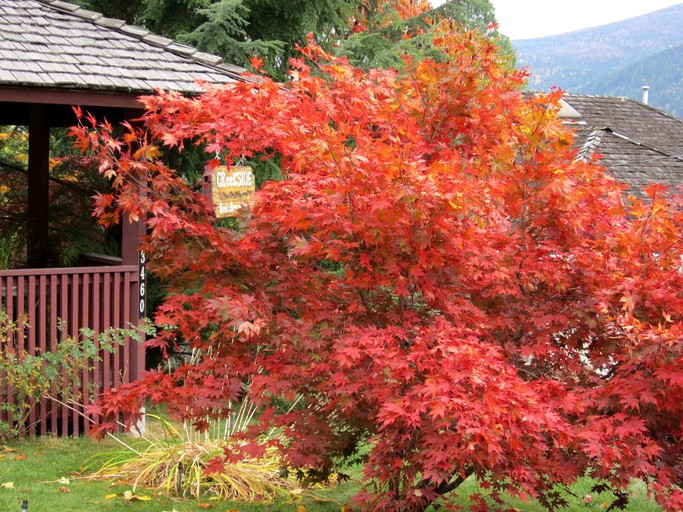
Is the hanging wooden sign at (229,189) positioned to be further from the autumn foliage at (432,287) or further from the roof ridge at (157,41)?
the roof ridge at (157,41)

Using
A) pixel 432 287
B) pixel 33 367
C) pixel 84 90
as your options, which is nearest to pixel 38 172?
pixel 84 90

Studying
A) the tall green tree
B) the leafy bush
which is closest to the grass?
the leafy bush

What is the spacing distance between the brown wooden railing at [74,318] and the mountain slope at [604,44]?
222 feet

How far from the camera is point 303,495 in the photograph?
6.43 meters

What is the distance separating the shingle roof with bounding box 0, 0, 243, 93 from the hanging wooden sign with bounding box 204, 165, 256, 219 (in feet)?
2.66

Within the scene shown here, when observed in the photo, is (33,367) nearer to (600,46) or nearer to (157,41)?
(157,41)

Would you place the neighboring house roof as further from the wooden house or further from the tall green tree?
the wooden house

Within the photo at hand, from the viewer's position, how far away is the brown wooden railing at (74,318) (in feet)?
24.8

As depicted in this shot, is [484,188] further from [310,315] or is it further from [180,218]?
[180,218]

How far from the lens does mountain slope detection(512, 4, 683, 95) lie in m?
75.6

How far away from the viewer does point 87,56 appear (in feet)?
24.9

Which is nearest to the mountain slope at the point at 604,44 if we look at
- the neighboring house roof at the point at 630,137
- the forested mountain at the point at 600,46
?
the forested mountain at the point at 600,46

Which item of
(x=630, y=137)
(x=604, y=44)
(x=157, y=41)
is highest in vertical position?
(x=604, y=44)

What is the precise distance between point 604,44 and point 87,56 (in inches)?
3107
